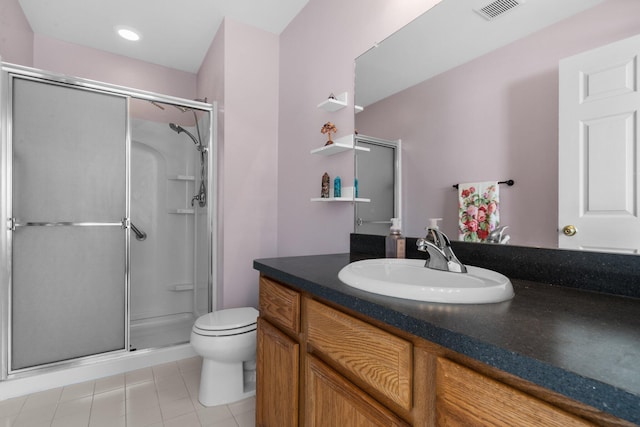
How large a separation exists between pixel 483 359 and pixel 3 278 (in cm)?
251

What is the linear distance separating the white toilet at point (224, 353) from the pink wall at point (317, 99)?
640 millimetres

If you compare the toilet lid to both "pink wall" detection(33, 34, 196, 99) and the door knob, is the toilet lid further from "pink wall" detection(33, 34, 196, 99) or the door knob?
"pink wall" detection(33, 34, 196, 99)

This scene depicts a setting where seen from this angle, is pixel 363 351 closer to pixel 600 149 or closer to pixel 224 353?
pixel 600 149

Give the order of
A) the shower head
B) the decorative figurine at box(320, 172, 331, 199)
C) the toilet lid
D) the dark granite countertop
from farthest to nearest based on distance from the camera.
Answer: the shower head
the decorative figurine at box(320, 172, 331, 199)
the toilet lid
the dark granite countertop

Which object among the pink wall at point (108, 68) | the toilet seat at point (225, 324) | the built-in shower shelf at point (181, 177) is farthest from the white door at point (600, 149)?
the pink wall at point (108, 68)

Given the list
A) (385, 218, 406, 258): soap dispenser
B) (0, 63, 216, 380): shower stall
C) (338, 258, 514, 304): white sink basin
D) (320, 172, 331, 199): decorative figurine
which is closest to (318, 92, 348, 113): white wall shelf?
(320, 172, 331, 199): decorative figurine

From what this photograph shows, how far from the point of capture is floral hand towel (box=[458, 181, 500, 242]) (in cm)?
104

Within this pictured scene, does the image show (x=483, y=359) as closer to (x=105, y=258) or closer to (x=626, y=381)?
(x=626, y=381)

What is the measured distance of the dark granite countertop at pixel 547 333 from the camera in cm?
39

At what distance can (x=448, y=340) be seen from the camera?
54 cm

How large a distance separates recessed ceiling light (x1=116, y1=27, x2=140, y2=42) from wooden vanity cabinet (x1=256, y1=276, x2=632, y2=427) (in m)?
2.49

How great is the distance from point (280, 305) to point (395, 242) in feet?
1.76

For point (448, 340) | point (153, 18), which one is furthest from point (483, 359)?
point (153, 18)

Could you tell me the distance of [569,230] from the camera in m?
0.87
